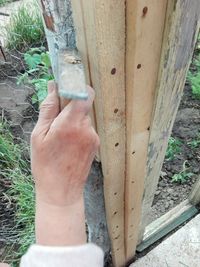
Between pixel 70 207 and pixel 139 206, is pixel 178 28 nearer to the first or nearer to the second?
pixel 70 207

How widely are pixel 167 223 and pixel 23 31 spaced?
6.16 feet

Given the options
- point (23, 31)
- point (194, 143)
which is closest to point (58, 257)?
point (194, 143)

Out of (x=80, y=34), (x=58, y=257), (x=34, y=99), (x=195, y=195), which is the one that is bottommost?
(x=195, y=195)

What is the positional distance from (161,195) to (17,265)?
0.83m

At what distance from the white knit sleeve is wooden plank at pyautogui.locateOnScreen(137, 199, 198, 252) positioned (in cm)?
107

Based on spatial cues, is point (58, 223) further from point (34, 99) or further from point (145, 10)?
point (34, 99)

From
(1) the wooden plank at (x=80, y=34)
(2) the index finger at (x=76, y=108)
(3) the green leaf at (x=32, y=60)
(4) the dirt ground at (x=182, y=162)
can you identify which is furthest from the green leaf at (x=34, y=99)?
(2) the index finger at (x=76, y=108)

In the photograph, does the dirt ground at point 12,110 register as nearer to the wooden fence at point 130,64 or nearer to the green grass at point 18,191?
the green grass at point 18,191

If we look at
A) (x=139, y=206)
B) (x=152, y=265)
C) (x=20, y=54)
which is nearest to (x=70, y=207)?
(x=139, y=206)

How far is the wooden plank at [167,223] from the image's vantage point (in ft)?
6.37

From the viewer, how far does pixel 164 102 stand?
1072 mm

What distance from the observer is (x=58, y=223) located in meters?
0.90

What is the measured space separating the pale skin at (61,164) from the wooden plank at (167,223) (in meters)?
1.05

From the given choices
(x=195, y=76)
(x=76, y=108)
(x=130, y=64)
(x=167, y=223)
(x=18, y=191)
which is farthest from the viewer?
(x=195, y=76)
